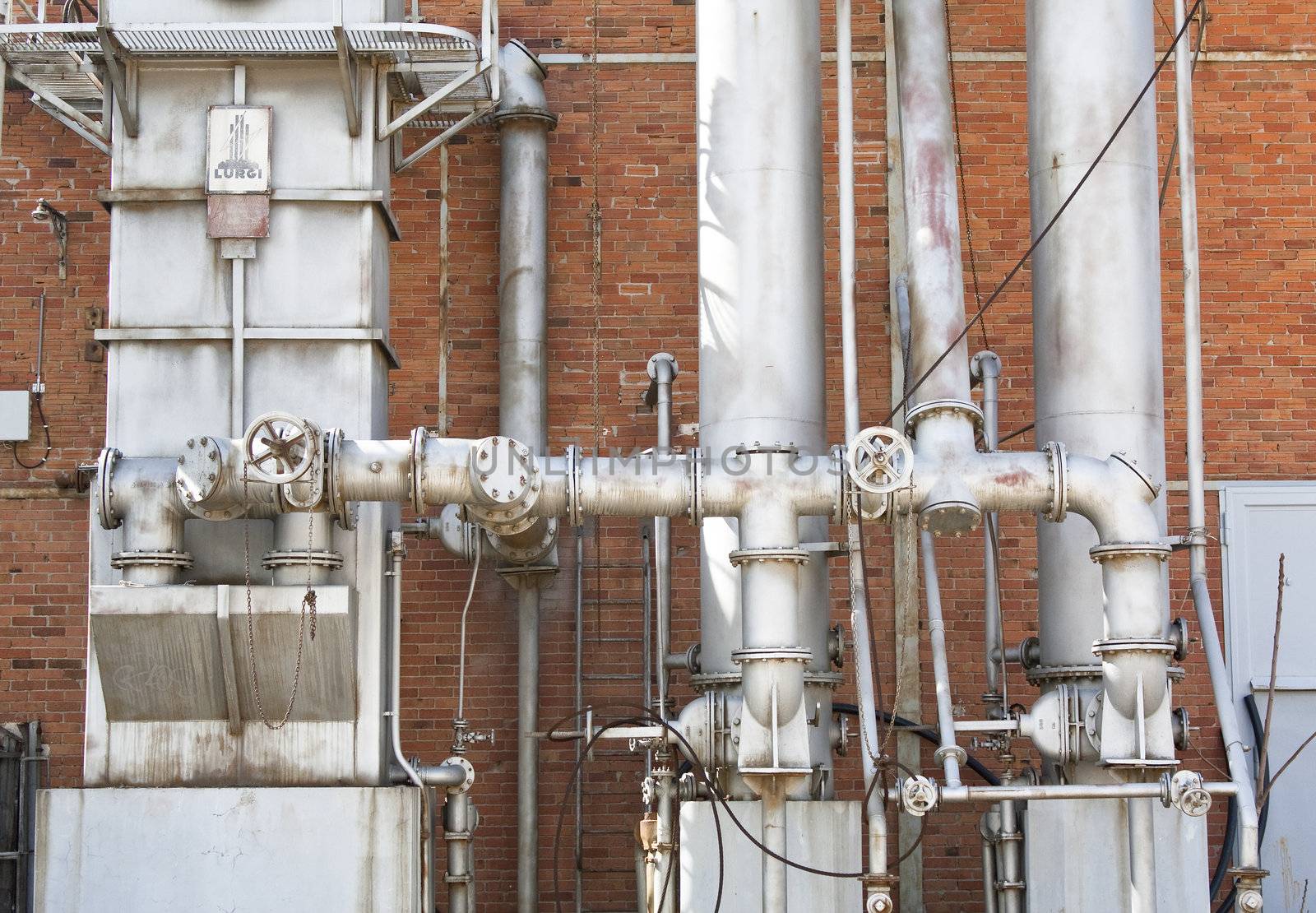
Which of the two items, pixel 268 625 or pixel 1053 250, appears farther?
pixel 1053 250

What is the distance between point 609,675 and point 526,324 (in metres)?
2.43

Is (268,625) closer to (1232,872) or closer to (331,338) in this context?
(331,338)

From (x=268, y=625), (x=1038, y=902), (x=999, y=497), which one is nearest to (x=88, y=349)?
(x=268, y=625)

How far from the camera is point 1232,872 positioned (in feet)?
27.1

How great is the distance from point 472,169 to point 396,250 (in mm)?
792

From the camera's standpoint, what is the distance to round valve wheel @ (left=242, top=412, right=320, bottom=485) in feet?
27.0

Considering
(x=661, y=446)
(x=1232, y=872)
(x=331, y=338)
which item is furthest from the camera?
(x=661, y=446)

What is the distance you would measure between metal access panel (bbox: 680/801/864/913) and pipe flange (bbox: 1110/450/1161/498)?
7.35ft

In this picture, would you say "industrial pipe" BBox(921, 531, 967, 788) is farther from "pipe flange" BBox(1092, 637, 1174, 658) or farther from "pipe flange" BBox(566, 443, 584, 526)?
"pipe flange" BBox(566, 443, 584, 526)

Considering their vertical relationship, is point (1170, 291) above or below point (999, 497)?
above

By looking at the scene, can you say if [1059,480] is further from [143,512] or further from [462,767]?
[143,512]

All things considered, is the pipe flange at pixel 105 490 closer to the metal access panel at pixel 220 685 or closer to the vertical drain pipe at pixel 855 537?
the metal access panel at pixel 220 685

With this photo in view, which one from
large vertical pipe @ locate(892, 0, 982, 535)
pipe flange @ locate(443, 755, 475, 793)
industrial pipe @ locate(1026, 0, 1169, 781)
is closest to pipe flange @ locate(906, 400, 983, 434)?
large vertical pipe @ locate(892, 0, 982, 535)

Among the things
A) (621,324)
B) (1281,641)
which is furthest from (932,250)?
(1281,641)
